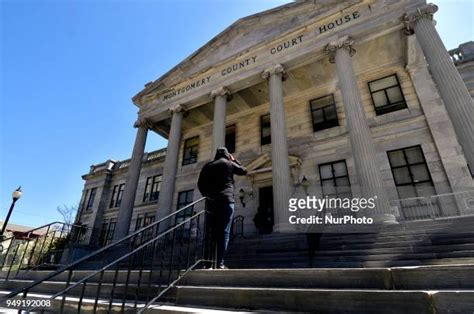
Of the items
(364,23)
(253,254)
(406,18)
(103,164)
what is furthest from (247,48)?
(103,164)

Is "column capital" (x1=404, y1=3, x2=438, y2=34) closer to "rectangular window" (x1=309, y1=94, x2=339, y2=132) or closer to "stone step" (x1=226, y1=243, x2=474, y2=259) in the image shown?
"rectangular window" (x1=309, y1=94, x2=339, y2=132)

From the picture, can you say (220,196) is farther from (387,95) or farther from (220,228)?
(387,95)

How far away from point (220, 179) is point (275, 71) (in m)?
8.69

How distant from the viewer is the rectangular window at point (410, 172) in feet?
31.6

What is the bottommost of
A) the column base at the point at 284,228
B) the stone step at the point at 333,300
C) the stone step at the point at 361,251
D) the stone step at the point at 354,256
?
the stone step at the point at 333,300

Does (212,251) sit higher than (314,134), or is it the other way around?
(314,134)

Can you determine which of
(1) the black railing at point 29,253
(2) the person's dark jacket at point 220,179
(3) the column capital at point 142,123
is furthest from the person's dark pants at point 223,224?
(3) the column capital at point 142,123

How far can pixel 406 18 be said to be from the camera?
9.38 m

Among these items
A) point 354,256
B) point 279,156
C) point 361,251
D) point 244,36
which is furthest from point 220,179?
point 244,36

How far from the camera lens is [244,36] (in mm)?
13820

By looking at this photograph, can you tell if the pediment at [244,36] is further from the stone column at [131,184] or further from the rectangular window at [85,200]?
the rectangular window at [85,200]

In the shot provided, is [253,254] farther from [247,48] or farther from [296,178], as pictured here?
[247,48]

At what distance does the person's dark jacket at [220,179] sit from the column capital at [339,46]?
8588 mm

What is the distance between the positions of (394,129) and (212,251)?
34.3 feet
